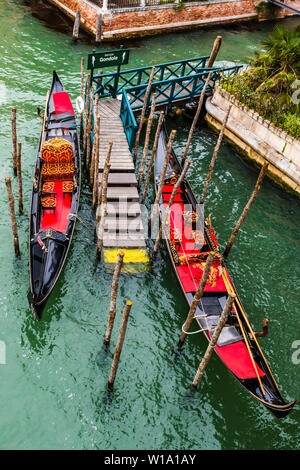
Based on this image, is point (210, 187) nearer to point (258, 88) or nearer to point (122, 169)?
point (122, 169)

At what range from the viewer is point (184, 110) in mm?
15555

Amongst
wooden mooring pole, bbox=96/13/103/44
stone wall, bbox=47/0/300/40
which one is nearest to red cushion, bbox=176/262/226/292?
wooden mooring pole, bbox=96/13/103/44

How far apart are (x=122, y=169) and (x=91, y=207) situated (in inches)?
53.2

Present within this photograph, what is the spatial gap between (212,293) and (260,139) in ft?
22.2

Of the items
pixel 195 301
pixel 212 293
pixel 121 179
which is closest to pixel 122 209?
pixel 121 179

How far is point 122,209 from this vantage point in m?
10.3

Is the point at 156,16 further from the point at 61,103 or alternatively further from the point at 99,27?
the point at 61,103

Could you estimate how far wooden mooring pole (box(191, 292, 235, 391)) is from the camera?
602 cm

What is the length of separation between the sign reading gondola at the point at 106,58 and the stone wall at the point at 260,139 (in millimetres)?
3980

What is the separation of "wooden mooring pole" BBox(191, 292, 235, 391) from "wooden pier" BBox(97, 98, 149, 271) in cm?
316

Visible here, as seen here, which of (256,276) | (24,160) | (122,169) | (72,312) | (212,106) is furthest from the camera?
(212,106)

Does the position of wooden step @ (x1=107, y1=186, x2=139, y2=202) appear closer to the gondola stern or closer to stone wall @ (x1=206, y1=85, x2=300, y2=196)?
the gondola stern
